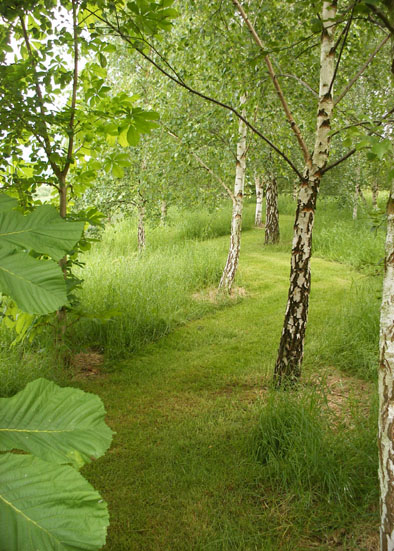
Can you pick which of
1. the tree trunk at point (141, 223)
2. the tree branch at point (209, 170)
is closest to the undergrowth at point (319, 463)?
the tree branch at point (209, 170)

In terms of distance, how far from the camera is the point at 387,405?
5.12 ft

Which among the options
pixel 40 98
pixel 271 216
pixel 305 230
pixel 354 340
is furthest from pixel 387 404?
pixel 271 216

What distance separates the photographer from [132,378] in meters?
4.31

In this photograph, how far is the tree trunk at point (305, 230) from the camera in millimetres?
3393

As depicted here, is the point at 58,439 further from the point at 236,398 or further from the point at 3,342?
the point at 3,342

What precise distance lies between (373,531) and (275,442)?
0.85m

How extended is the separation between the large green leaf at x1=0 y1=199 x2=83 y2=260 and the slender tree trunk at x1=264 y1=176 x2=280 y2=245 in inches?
461

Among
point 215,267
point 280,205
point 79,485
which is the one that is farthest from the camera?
point 280,205

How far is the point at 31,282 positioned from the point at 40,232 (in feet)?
0.22

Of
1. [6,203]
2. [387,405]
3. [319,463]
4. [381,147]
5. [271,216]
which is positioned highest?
[381,147]

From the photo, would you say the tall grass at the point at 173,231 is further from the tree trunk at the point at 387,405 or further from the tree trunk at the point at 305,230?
the tree trunk at the point at 387,405

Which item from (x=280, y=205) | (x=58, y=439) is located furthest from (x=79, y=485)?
(x=280, y=205)

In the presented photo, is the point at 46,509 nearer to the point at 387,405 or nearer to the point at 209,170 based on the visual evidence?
the point at 387,405

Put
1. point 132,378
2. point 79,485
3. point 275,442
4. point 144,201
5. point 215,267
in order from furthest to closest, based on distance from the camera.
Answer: point 144,201 → point 215,267 → point 132,378 → point 275,442 → point 79,485
